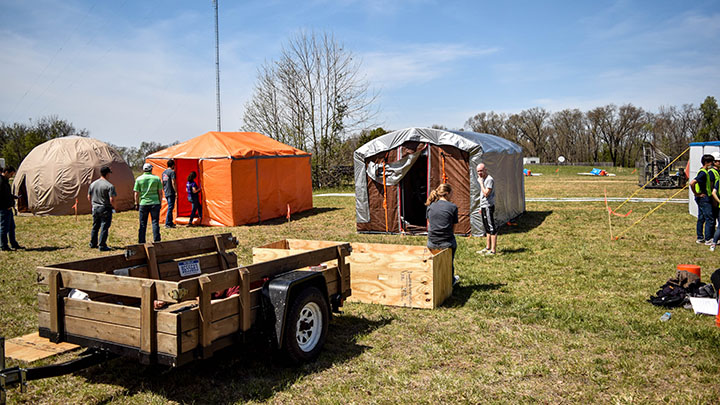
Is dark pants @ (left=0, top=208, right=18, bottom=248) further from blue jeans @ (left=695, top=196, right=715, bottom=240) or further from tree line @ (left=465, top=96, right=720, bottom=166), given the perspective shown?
tree line @ (left=465, top=96, right=720, bottom=166)

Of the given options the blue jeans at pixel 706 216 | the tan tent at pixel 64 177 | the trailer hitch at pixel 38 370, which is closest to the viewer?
the trailer hitch at pixel 38 370

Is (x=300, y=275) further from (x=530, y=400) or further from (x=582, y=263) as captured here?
(x=582, y=263)

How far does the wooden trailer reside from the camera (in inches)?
152

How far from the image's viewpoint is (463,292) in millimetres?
7719

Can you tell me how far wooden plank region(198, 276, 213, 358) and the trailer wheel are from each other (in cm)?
80

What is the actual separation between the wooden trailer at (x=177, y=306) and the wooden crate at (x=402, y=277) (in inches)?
58.5

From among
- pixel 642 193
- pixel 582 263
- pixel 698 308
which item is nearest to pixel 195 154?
pixel 582 263

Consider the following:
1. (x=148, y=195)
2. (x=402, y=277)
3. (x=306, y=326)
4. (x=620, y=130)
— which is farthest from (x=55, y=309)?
(x=620, y=130)

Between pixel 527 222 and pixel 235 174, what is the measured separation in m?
8.94

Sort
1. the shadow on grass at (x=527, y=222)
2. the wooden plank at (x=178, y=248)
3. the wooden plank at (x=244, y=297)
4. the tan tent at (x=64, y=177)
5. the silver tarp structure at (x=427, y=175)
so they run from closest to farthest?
1. the wooden plank at (x=244, y=297)
2. the wooden plank at (x=178, y=248)
3. the silver tarp structure at (x=427, y=175)
4. the shadow on grass at (x=527, y=222)
5. the tan tent at (x=64, y=177)

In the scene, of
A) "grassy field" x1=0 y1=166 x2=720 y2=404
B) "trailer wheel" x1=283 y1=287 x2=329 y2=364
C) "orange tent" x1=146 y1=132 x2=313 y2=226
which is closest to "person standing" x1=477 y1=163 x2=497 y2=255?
"grassy field" x1=0 y1=166 x2=720 y2=404

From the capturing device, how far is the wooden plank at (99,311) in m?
3.96

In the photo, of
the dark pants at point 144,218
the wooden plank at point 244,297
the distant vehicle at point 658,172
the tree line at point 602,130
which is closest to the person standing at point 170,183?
the dark pants at point 144,218

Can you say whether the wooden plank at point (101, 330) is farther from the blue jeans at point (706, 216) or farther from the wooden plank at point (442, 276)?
the blue jeans at point (706, 216)
